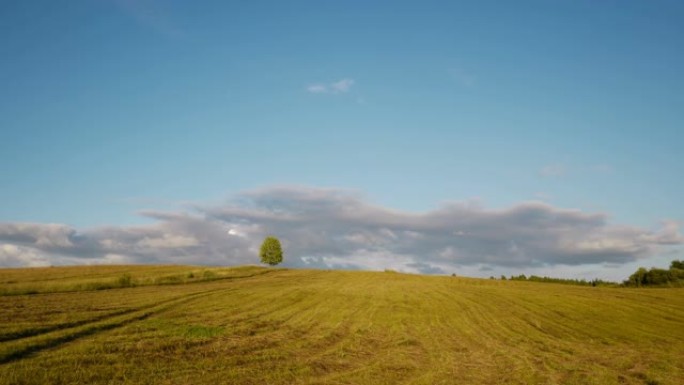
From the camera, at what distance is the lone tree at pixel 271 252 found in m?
116

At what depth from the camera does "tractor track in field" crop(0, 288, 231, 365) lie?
15.3 m

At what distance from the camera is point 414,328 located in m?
27.2

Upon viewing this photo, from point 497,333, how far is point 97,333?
19.7 m

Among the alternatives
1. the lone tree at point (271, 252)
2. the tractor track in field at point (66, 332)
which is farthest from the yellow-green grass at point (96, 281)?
the lone tree at point (271, 252)

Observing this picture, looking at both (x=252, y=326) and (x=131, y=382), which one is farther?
(x=252, y=326)

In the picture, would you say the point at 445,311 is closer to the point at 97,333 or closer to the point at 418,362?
the point at 418,362

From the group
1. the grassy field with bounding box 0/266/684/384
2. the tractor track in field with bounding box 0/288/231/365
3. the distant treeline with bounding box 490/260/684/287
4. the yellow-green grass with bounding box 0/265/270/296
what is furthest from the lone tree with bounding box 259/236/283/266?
the tractor track in field with bounding box 0/288/231/365

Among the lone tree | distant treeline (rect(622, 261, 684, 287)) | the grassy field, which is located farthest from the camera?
the lone tree

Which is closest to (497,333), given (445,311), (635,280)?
(445,311)

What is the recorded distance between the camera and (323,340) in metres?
21.9

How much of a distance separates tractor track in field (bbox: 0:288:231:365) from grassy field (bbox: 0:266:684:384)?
0.05 m

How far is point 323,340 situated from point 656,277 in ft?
209

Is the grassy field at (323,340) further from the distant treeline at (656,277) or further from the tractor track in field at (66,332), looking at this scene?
the distant treeline at (656,277)

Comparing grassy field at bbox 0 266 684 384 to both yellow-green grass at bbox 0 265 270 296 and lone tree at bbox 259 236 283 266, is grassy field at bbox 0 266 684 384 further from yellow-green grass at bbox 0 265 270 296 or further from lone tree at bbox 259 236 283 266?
lone tree at bbox 259 236 283 266
